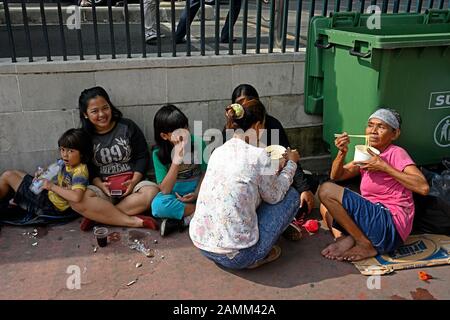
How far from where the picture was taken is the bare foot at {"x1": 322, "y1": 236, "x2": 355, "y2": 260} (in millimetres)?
2828

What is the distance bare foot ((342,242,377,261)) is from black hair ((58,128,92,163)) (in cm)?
200

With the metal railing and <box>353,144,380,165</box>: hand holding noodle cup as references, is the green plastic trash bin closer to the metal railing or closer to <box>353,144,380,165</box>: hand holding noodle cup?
the metal railing

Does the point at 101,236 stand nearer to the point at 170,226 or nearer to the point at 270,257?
the point at 170,226

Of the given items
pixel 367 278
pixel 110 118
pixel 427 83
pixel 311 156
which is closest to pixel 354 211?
pixel 367 278

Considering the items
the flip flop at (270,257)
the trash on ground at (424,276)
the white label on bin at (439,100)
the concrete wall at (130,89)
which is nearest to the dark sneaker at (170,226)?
the flip flop at (270,257)

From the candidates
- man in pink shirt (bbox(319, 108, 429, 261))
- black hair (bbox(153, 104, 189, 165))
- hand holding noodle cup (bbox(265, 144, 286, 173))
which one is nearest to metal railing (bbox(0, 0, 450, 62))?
black hair (bbox(153, 104, 189, 165))

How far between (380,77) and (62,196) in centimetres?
242

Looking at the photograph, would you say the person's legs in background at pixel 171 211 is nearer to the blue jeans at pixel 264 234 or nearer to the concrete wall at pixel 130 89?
the blue jeans at pixel 264 234

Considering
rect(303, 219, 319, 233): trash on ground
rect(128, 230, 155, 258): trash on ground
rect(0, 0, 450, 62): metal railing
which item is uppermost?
rect(0, 0, 450, 62): metal railing

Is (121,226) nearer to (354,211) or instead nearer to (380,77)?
(354,211)

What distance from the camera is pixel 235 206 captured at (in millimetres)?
2385

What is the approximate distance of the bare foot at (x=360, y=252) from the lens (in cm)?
278

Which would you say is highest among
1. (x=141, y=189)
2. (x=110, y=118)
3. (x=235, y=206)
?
(x=110, y=118)

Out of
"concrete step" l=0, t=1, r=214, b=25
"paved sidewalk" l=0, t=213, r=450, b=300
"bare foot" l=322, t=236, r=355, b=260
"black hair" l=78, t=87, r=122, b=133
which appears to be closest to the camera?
"paved sidewalk" l=0, t=213, r=450, b=300
